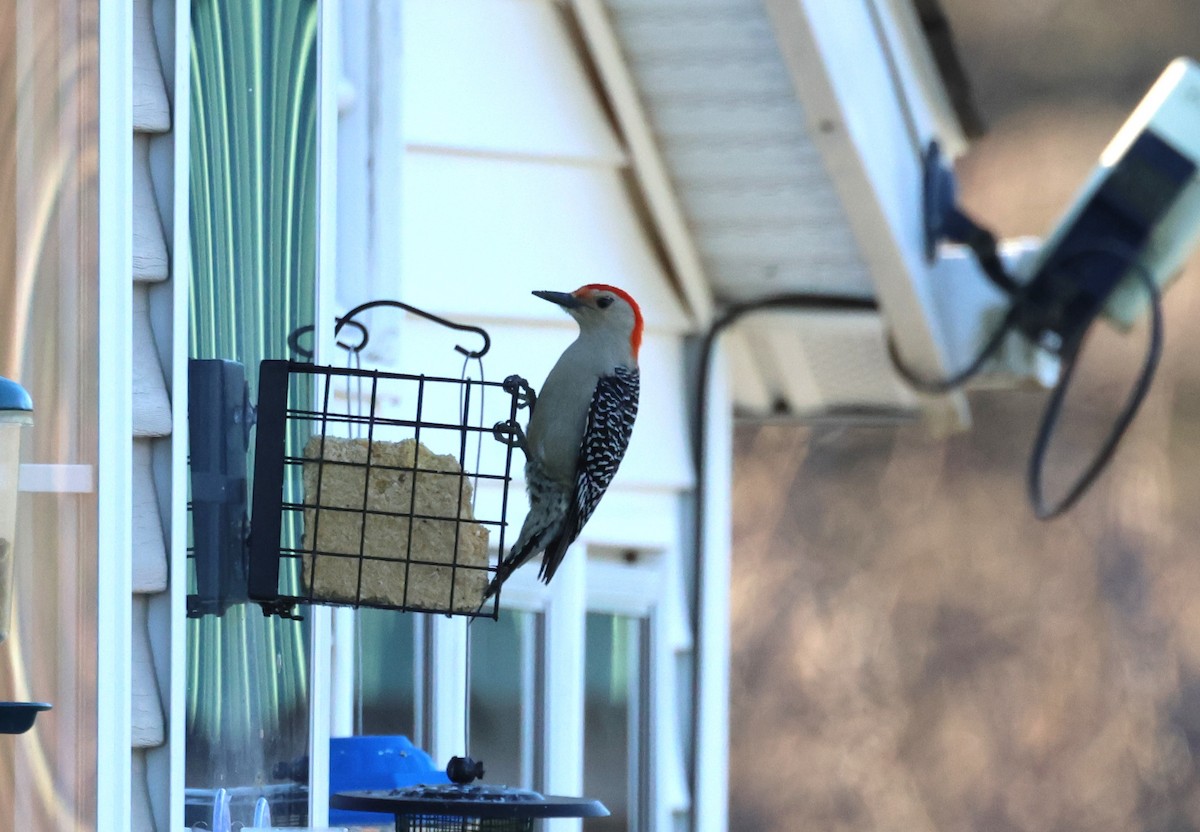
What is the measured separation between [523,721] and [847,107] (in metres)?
1.64

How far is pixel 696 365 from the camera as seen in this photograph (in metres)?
5.50

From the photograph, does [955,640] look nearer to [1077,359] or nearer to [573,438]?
[1077,359]

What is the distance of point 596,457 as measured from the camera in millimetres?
3412

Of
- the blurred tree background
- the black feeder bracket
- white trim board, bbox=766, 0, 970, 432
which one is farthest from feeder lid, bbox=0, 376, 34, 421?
the blurred tree background

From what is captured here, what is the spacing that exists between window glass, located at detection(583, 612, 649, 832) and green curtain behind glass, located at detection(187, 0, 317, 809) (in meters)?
2.15

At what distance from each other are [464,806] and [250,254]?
851 millimetres

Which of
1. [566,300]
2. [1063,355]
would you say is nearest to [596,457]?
[566,300]

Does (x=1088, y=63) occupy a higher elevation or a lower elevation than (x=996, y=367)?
higher

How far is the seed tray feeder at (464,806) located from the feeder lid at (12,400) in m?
1.01

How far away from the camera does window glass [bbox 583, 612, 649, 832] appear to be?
206 inches

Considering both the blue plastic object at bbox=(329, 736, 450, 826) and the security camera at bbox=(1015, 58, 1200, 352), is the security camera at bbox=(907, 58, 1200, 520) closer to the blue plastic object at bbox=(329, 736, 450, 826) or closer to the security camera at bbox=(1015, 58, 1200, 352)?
the security camera at bbox=(1015, 58, 1200, 352)

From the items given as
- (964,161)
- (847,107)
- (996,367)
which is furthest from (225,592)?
(964,161)

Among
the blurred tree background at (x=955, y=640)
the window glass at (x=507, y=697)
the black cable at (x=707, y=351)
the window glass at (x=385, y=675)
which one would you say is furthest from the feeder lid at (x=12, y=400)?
the blurred tree background at (x=955, y=640)

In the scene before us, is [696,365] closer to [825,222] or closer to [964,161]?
[825,222]
